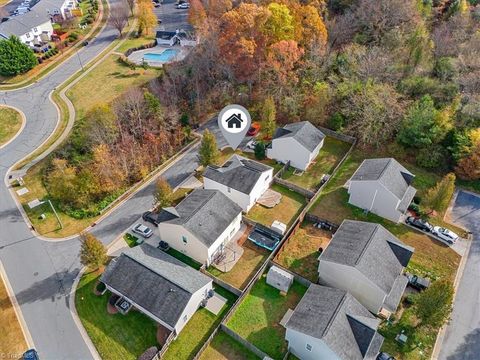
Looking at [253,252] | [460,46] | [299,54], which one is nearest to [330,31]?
[299,54]

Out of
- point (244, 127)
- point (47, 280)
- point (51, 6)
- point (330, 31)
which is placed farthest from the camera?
point (51, 6)

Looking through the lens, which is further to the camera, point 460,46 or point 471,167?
point 460,46

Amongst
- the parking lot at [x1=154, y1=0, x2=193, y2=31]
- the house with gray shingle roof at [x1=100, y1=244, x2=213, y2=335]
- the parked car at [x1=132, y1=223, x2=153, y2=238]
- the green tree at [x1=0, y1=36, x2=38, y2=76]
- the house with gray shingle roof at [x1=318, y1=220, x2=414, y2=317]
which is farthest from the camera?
the parking lot at [x1=154, y1=0, x2=193, y2=31]

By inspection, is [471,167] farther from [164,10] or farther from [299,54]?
[164,10]

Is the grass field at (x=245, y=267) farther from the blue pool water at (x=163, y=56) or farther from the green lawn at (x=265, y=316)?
→ the blue pool water at (x=163, y=56)

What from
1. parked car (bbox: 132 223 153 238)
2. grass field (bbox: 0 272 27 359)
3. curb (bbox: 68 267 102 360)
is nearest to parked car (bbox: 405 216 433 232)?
parked car (bbox: 132 223 153 238)

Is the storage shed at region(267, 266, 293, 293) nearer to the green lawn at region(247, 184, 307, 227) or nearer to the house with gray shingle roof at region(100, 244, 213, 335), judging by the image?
the house with gray shingle roof at region(100, 244, 213, 335)
